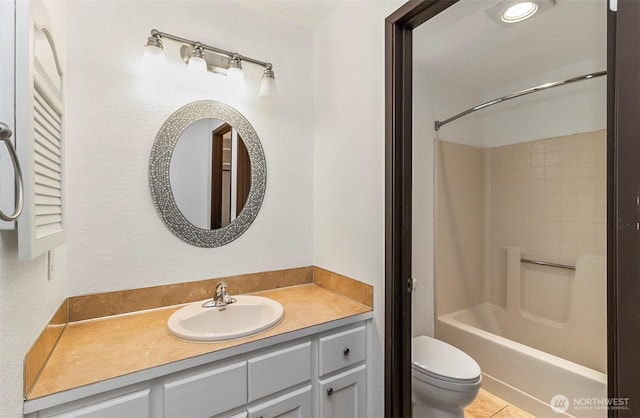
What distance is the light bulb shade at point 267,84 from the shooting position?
1.61m

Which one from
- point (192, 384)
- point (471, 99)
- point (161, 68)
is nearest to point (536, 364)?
point (471, 99)

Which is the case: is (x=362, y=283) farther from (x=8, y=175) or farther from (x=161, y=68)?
(x=161, y=68)

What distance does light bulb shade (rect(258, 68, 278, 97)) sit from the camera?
1611 mm

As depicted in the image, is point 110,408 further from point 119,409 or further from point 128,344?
point 128,344

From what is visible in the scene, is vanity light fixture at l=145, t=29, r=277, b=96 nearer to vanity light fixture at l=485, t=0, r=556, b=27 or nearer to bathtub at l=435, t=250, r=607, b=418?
vanity light fixture at l=485, t=0, r=556, b=27

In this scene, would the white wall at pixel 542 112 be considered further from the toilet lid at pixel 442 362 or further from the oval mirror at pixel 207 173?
the oval mirror at pixel 207 173

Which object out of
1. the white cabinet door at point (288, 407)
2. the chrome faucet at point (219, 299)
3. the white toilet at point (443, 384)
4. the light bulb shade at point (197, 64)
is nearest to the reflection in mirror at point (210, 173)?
the light bulb shade at point (197, 64)

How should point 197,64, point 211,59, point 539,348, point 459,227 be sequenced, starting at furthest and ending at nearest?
A: point 459,227, point 539,348, point 211,59, point 197,64

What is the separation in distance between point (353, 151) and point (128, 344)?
4.24 ft

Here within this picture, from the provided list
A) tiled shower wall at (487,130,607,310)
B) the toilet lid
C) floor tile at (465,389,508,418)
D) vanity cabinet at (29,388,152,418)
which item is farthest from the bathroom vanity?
tiled shower wall at (487,130,607,310)

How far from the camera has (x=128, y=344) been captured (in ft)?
3.49

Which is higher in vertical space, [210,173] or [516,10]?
[516,10]

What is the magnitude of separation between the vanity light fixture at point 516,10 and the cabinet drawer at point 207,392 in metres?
2.02

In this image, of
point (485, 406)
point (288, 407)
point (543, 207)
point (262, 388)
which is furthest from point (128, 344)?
point (543, 207)
